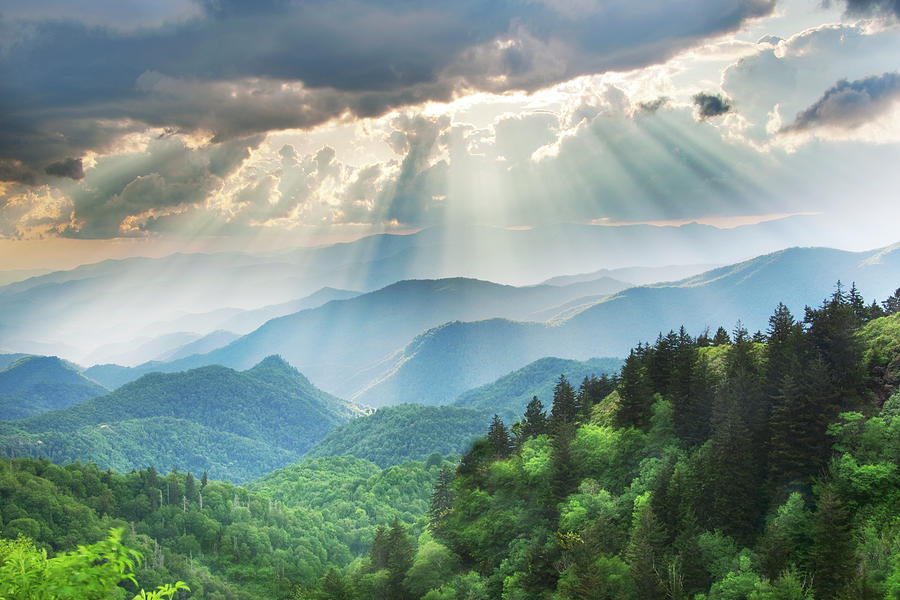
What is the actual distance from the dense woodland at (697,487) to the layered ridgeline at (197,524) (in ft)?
153

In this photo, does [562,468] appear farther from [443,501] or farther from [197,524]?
[197,524]

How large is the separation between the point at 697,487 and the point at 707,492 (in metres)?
1.24

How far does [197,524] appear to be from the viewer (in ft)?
485

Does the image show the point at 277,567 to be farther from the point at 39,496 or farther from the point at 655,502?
the point at 655,502

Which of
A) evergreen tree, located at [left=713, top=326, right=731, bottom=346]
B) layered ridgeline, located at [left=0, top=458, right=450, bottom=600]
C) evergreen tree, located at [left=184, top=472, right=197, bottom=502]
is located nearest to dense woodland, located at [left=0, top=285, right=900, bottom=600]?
evergreen tree, located at [left=713, top=326, right=731, bottom=346]

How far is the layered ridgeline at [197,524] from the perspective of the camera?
123m

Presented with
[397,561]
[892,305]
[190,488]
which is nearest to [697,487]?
[892,305]

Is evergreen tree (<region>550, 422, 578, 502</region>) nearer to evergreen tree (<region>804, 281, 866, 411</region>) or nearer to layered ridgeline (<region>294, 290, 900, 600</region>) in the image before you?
layered ridgeline (<region>294, 290, 900, 600</region>)

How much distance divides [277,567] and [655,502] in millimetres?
116208

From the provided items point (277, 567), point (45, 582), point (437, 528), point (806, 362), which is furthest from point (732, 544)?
point (277, 567)

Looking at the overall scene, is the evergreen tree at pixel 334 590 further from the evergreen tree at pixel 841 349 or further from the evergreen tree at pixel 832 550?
the evergreen tree at pixel 841 349

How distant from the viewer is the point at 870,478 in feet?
116

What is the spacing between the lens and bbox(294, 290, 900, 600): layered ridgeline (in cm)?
3441

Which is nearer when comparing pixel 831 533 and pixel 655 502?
pixel 831 533
